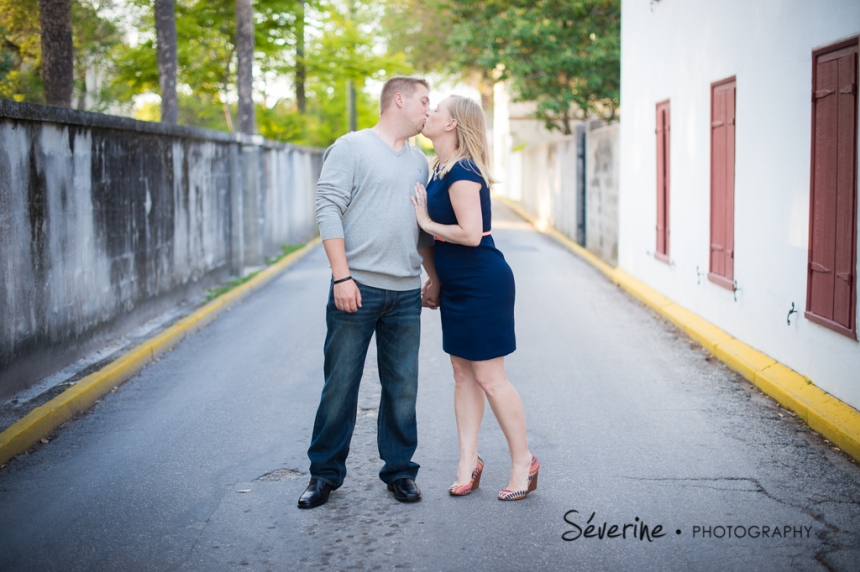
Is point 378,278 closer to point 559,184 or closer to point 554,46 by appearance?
point 559,184

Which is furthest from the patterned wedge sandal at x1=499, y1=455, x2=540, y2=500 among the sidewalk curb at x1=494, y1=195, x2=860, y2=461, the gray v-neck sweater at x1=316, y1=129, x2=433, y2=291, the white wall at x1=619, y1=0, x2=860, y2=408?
the white wall at x1=619, y1=0, x2=860, y2=408

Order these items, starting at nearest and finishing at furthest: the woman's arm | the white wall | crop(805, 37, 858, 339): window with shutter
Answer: the woman's arm → crop(805, 37, 858, 339): window with shutter → the white wall

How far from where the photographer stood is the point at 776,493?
4.52 m

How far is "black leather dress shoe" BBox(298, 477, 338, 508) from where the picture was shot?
434 cm

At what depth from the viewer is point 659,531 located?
13.2 ft

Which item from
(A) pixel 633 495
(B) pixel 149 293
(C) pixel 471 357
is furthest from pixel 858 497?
(B) pixel 149 293

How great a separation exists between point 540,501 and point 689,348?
449cm

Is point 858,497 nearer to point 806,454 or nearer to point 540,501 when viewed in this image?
point 806,454

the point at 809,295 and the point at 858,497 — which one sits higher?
the point at 809,295

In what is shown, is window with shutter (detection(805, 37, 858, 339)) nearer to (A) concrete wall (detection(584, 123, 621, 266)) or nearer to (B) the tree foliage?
A: (A) concrete wall (detection(584, 123, 621, 266))

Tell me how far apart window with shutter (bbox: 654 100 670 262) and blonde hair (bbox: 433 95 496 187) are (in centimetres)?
724

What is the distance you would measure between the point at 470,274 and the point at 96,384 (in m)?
3.62

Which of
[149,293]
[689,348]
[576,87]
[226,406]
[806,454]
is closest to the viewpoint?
[806,454]

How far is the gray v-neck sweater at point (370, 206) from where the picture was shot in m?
4.24
